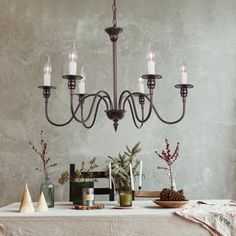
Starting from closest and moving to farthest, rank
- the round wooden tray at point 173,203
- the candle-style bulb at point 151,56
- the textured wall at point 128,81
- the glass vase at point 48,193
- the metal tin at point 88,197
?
1. the candle-style bulb at point 151,56
2. the round wooden tray at point 173,203
3. the metal tin at point 88,197
4. the glass vase at point 48,193
5. the textured wall at point 128,81

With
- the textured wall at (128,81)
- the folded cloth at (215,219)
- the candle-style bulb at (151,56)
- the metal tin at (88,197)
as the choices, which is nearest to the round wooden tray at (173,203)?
the folded cloth at (215,219)

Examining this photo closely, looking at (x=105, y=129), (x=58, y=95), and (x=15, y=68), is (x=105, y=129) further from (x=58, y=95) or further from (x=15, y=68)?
(x=15, y=68)

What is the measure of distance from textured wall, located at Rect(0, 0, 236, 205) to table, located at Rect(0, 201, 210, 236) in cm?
146

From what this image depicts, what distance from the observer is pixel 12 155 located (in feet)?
11.9

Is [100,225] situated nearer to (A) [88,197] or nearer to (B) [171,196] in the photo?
(A) [88,197]

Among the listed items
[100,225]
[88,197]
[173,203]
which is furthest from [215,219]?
[88,197]

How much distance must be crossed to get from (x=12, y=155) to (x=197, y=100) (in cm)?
168

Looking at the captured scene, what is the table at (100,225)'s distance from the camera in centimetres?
212

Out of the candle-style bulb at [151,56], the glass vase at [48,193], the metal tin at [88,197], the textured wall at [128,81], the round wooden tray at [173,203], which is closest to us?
the candle-style bulb at [151,56]

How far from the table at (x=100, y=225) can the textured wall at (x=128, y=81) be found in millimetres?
1461

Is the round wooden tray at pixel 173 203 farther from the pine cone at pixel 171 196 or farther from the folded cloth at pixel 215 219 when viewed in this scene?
the folded cloth at pixel 215 219

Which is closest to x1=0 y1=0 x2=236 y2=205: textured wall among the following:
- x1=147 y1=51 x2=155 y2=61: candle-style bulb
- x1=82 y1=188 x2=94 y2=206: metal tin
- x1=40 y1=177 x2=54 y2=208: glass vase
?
x1=40 y1=177 x2=54 y2=208: glass vase

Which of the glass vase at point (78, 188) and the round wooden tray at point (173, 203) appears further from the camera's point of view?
the glass vase at point (78, 188)

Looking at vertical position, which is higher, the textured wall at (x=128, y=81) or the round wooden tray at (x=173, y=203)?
the textured wall at (x=128, y=81)
